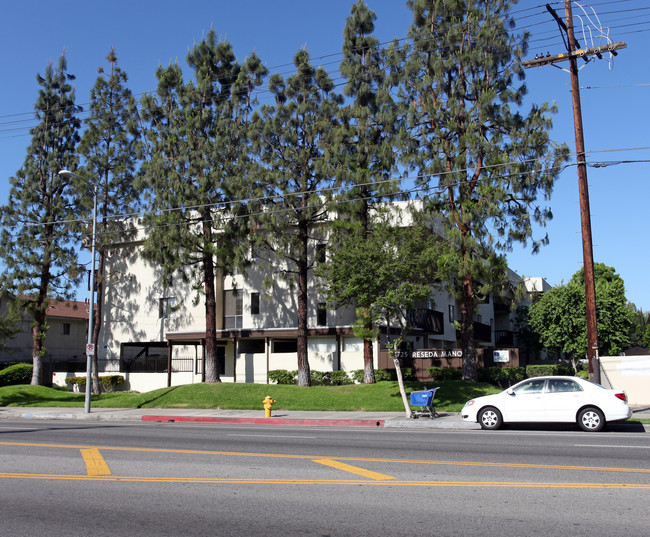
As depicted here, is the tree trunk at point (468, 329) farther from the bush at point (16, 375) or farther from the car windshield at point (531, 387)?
the bush at point (16, 375)

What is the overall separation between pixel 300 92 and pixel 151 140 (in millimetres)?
7892

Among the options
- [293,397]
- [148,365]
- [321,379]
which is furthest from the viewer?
[148,365]

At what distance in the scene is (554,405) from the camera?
16516 millimetres

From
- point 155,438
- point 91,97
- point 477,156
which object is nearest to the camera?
point 155,438

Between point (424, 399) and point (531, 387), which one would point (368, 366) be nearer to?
point (424, 399)

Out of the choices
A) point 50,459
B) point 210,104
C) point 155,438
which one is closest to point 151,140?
point 210,104

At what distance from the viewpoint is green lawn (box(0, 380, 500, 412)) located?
80.4ft

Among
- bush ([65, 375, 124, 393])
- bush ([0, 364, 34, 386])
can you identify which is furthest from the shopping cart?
bush ([0, 364, 34, 386])

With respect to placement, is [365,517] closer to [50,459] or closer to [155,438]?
[50,459]

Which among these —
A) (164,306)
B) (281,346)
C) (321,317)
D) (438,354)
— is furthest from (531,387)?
(164,306)

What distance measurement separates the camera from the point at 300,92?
1131 inches

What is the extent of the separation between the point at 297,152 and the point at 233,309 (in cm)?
1316

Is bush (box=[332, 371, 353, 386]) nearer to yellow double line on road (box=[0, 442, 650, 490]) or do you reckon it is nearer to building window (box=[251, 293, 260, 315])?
building window (box=[251, 293, 260, 315])

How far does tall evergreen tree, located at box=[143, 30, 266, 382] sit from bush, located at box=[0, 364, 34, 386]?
53.4 ft
